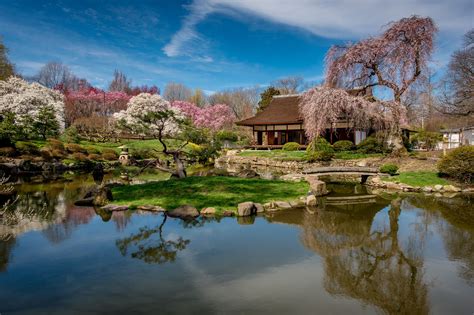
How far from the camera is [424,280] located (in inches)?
193

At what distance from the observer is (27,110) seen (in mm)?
27422

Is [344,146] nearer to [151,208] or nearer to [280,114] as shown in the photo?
[280,114]

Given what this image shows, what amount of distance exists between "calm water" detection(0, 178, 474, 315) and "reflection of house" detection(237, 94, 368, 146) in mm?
18135

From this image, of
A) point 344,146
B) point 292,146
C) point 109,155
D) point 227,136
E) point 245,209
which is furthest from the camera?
point 227,136

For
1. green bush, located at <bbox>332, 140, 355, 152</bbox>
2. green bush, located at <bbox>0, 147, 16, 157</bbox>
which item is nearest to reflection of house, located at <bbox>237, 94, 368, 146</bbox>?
green bush, located at <bbox>332, 140, 355, 152</bbox>

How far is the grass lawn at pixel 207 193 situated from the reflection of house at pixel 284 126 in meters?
15.6

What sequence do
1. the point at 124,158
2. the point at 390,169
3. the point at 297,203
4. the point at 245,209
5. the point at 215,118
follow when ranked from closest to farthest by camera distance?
the point at 245,209, the point at 297,203, the point at 390,169, the point at 124,158, the point at 215,118

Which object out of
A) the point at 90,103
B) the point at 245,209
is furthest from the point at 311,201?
the point at 90,103

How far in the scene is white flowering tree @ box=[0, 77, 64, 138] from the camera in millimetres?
24484

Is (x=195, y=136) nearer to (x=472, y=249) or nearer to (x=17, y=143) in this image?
(x=472, y=249)

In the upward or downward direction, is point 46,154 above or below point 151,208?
above

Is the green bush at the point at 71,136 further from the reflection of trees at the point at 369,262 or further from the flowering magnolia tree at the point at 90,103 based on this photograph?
the reflection of trees at the point at 369,262

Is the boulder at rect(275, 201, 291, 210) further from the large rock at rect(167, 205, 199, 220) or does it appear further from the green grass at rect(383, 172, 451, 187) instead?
the green grass at rect(383, 172, 451, 187)

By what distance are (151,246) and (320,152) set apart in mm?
16987
